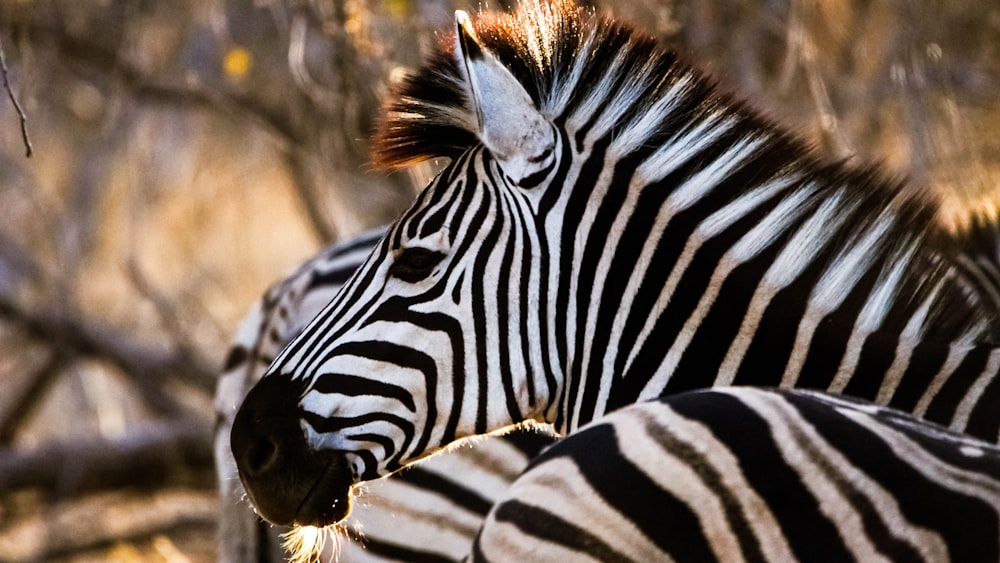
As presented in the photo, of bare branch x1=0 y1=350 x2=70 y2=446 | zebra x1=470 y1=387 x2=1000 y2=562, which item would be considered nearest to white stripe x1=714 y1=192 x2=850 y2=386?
zebra x1=470 y1=387 x2=1000 y2=562

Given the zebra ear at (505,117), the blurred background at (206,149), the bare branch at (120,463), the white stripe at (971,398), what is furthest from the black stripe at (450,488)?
the bare branch at (120,463)

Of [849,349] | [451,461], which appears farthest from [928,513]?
[451,461]

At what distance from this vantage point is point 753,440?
66.6 inches

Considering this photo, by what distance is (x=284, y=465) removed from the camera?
257 centimetres

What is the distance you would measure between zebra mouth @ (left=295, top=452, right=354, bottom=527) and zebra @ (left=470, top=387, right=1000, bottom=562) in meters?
0.90

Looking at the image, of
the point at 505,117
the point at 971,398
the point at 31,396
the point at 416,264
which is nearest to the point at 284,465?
the point at 416,264

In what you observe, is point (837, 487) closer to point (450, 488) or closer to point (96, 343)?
point (450, 488)

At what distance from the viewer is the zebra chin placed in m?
2.57

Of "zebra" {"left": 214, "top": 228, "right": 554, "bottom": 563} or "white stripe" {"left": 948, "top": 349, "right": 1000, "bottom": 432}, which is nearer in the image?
"white stripe" {"left": 948, "top": 349, "right": 1000, "bottom": 432}

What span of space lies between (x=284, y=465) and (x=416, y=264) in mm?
505

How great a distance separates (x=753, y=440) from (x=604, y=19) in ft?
4.29

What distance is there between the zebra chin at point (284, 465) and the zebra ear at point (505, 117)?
26.5 inches

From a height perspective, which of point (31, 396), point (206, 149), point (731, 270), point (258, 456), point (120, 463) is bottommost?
point (31, 396)

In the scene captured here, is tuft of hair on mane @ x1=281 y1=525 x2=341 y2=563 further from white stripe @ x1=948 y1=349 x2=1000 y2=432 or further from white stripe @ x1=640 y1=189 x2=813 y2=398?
white stripe @ x1=948 y1=349 x2=1000 y2=432
